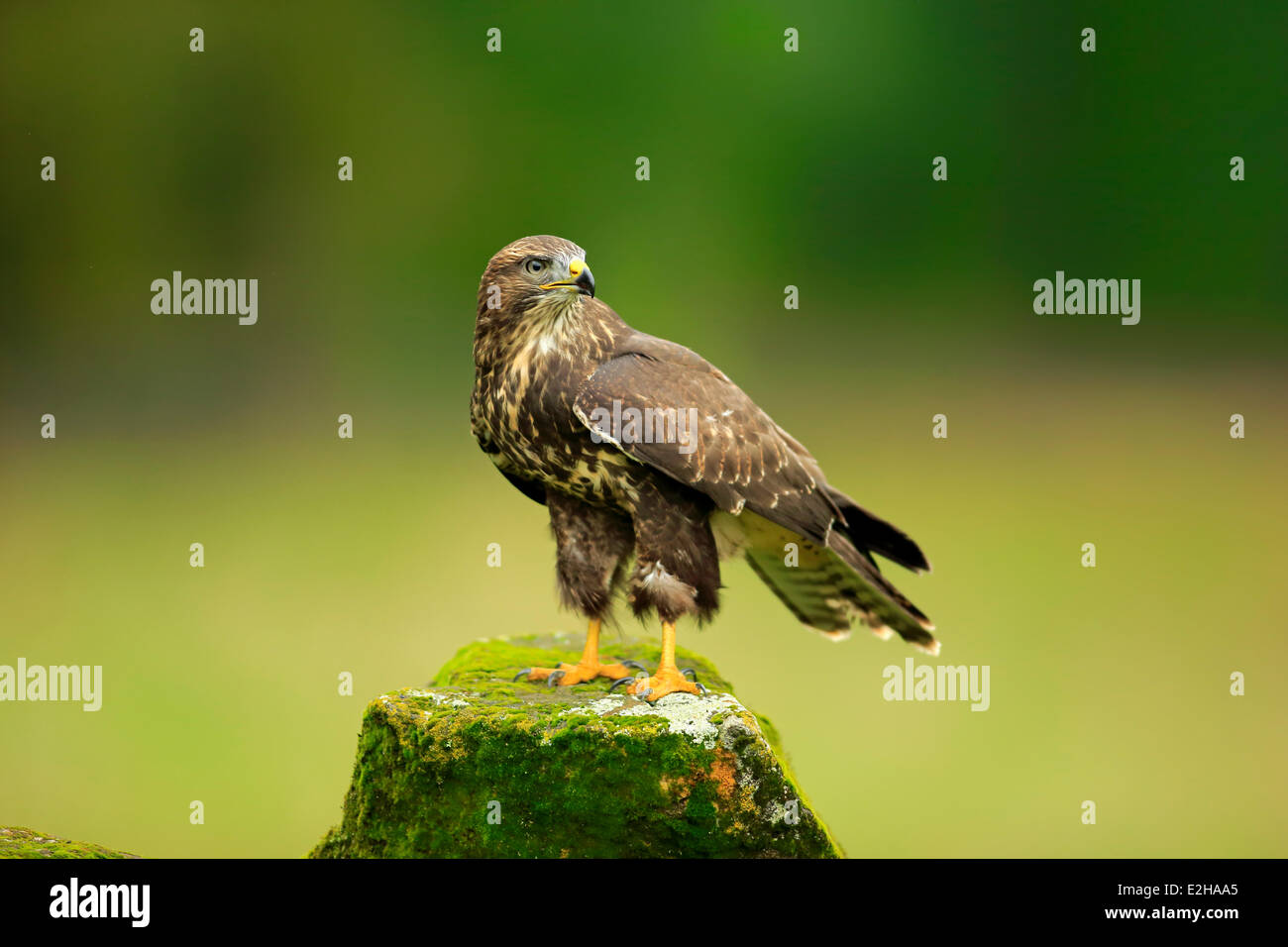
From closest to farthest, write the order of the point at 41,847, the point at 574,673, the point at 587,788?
1. the point at 41,847
2. the point at 587,788
3. the point at 574,673

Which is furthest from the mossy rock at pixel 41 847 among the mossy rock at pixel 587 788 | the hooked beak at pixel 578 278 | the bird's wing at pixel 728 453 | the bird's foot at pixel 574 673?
the hooked beak at pixel 578 278

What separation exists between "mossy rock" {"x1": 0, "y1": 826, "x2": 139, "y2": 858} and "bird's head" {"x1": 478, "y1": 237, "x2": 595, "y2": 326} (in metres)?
1.78

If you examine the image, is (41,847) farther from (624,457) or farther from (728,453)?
(728,453)

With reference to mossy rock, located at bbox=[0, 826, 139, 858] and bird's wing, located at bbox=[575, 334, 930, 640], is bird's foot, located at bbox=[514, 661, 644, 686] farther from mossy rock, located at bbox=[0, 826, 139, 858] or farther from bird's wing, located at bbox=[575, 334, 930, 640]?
mossy rock, located at bbox=[0, 826, 139, 858]

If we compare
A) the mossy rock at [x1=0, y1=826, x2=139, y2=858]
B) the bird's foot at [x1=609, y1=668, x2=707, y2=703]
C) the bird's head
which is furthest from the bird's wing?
the mossy rock at [x1=0, y1=826, x2=139, y2=858]

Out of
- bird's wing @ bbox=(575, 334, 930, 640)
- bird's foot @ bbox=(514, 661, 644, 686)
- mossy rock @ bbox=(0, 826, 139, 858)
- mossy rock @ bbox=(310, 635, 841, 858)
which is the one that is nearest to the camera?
mossy rock @ bbox=(0, 826, 139, 858)

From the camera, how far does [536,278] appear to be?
3.70 metres

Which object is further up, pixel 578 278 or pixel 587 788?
pixel 578 278

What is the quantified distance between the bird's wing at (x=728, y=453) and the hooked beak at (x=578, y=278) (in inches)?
9.6

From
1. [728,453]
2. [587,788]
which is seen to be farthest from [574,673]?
[728,453]

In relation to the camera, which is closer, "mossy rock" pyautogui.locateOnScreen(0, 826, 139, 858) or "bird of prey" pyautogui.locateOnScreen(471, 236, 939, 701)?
"mossy rock" pyautogui.locateOnScreen(0, 826, 139, 858)

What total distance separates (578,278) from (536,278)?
0.13 m

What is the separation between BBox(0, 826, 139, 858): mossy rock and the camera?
10.3 ft

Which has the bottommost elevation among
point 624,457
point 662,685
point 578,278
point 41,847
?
point 41,847
